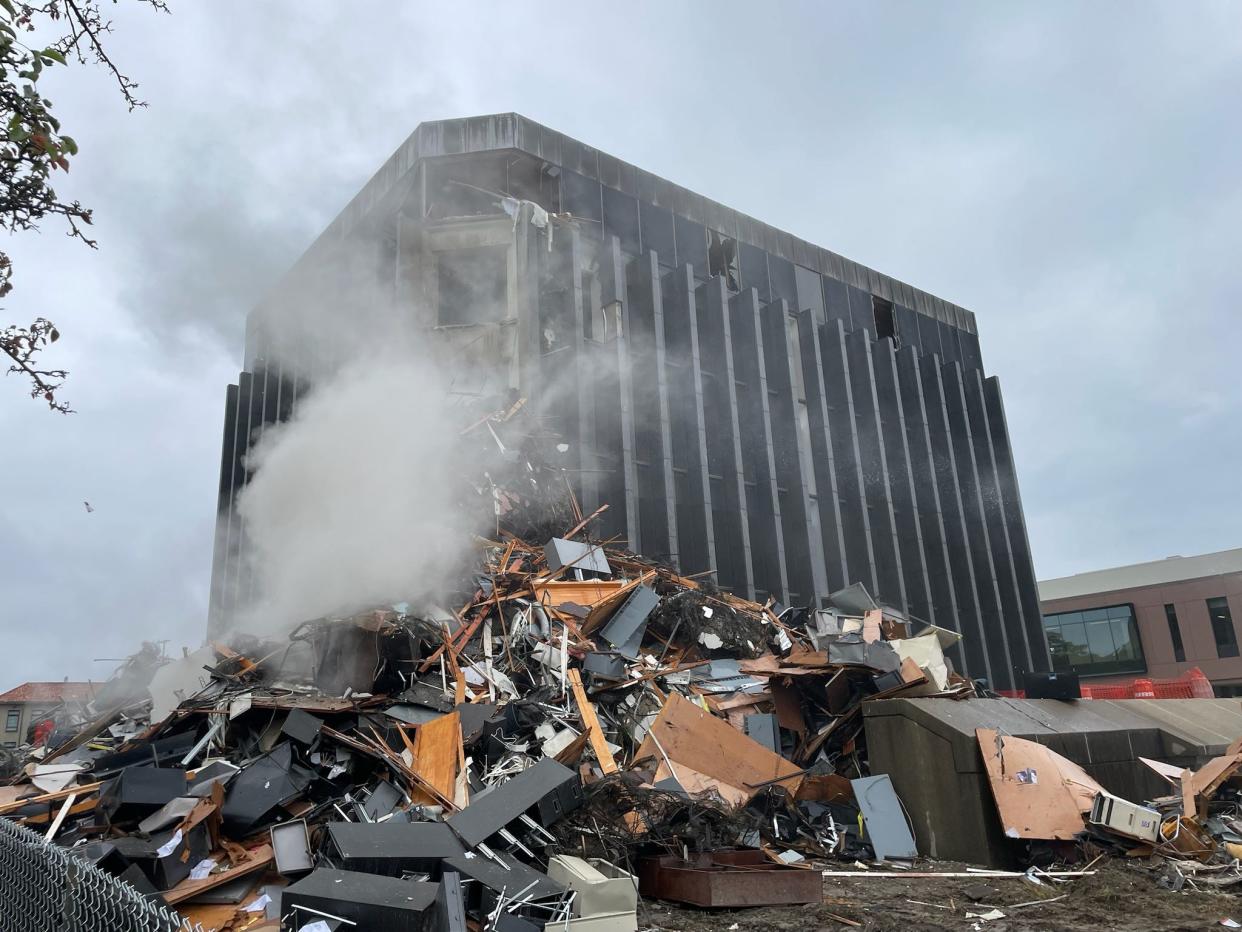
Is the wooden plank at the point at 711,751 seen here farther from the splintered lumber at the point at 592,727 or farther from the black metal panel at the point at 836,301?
the black metal panel at the point at 836,301

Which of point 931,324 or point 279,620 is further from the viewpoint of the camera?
point 931,324

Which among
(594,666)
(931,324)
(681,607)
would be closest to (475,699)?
(594,666)

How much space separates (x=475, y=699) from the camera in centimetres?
770

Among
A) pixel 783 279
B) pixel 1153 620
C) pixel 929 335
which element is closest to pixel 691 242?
pixel 783 279

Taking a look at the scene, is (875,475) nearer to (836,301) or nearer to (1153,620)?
(836,301)

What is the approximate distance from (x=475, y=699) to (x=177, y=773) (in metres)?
2.59

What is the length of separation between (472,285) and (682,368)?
14.7 feet

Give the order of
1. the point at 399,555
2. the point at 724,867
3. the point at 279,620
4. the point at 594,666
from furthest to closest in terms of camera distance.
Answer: the point at 279,620 → the point at 399,555 → the point at 594,666 → the point at 724,867

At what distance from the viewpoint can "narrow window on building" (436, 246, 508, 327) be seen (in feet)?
51.7

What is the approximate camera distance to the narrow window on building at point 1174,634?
33.4 metres

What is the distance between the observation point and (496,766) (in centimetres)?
654

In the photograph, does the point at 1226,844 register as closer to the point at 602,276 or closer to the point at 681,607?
the point at 681,607

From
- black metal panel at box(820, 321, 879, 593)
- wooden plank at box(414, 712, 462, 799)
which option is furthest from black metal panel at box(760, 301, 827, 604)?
wooden plank at box(414, 712, 462, 799)

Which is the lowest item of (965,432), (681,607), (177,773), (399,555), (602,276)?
(177,773)
